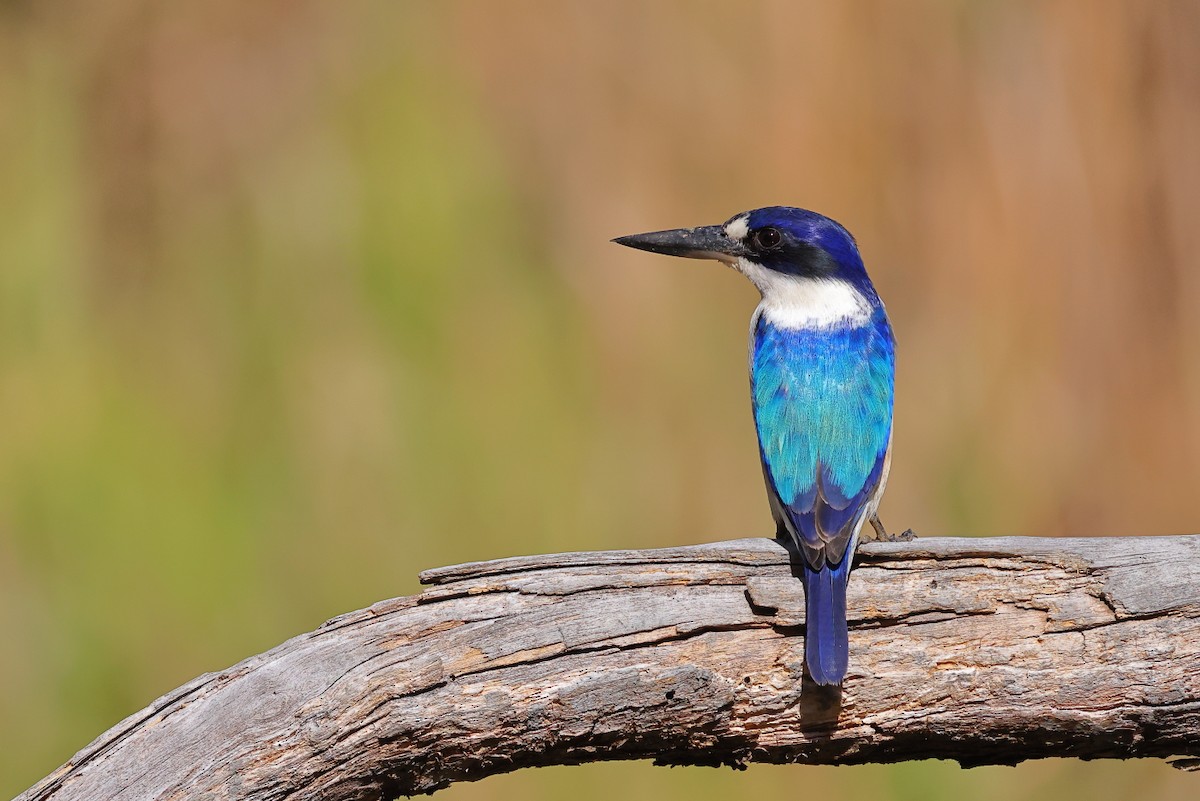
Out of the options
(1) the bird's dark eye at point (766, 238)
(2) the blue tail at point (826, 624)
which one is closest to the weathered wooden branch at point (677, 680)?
(2) the blue tail at point (826, 624)

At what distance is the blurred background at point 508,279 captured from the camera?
14.1 feet

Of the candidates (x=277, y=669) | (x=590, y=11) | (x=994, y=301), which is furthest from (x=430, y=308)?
(x=277, y=669)

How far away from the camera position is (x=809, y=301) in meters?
2.96

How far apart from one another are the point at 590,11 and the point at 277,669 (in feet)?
10.6

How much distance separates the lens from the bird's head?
2.91m

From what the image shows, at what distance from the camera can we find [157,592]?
4.23m

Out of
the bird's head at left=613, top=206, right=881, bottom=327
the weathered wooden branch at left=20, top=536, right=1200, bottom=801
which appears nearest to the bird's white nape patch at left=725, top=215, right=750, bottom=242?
the bird's head at left=613, top=206, right=881, bottom=327

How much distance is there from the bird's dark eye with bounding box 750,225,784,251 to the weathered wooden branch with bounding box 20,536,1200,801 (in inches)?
38.6

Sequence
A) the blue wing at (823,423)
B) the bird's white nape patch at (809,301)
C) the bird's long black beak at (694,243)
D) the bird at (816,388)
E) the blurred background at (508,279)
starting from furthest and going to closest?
the blurred background at (508,279) < the bird's long black beak at (694,243) < the bird's white nape patch at (809,301) < the blue wing at (823,423) < the bird at (816,388)

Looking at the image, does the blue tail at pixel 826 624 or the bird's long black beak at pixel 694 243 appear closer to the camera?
the blue tail at pixel 826 624

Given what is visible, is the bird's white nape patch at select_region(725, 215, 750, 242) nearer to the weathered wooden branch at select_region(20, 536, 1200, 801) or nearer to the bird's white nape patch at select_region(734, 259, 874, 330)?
the bird's white nape patch at select_region(734, 259, 874, 330)

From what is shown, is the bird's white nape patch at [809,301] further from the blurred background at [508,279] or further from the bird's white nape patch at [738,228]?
the blurred background at [508,279]

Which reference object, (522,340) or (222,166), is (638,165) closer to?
(522,340)

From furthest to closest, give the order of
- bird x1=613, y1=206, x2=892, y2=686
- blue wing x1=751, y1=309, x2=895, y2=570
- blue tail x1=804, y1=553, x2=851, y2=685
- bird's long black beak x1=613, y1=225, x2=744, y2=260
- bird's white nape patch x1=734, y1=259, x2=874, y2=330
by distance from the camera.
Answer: bird's long black beak x1=613, y1=225, x2=744, y2=260 < bird's white nape patch x1=734, y1=259, x2=874, y2=330 < blue wing x1=751, y1=309, x2=895, y2=570 < bird x1=613, y1=206, x2=892, y2=686 < blue tail x1=804, y1=553, x2=851, y2=685
